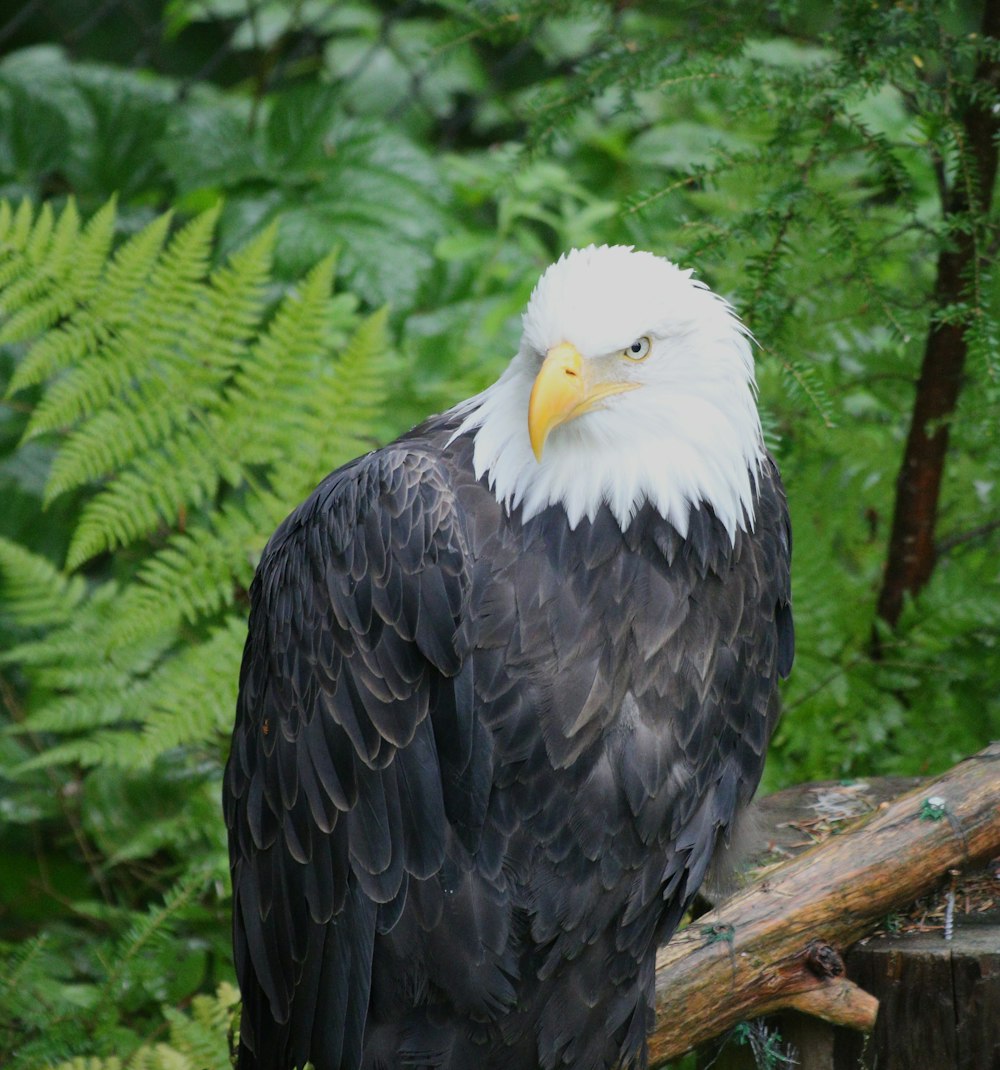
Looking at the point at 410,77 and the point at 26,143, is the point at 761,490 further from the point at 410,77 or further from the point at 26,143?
the point at 410,77

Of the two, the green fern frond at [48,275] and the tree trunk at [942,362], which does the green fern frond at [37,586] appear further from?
the tree trunk at [942,362]

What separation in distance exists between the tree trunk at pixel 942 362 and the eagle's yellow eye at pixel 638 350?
3.25ft

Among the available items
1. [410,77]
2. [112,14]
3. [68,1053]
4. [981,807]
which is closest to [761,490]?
[981,807]

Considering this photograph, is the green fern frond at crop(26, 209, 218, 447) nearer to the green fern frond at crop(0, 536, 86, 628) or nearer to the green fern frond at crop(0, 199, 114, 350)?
the green fern frond at crop(0, 199, 114, 350)

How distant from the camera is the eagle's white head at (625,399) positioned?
2.33 meters

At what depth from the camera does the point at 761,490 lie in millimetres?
2699

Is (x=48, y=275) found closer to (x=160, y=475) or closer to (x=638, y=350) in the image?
(x=160, y=475)

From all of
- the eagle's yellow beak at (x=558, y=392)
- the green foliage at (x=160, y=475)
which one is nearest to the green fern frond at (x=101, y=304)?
the green foliage at (x=160, y=475)

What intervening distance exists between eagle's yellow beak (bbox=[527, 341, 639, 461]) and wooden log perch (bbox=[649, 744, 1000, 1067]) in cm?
100

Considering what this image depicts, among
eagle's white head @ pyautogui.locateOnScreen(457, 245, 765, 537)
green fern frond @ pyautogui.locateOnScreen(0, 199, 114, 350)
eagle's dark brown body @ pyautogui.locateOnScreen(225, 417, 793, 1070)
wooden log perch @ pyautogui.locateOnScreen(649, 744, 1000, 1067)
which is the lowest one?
wooden log perch @ pyautogui.locateOnScreen(649, 744, 1000, 1067)

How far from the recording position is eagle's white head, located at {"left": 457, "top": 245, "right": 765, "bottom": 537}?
7.66 feet

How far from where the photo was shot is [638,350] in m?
2.40

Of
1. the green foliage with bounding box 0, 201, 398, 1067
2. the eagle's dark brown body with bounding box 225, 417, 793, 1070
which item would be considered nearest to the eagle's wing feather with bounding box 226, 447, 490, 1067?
the eagle's dark brown body with bounding box 225, 417, 793, 1070

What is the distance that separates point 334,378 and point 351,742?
1.55 meters
